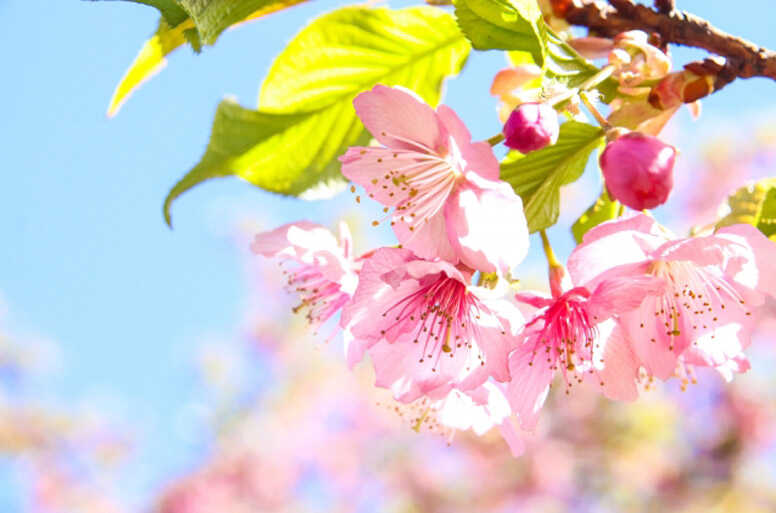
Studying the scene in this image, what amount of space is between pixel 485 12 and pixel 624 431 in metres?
5.64

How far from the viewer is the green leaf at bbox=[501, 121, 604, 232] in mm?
852

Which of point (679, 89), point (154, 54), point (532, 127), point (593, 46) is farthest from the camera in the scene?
point (154, 54)

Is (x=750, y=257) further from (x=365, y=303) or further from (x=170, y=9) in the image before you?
(x=170, y=9)

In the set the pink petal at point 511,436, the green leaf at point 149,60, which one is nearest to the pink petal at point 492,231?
the pink petal at point 511,436

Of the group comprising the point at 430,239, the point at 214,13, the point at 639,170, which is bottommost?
the point at 639,170

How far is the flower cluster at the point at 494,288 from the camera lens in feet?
2.54

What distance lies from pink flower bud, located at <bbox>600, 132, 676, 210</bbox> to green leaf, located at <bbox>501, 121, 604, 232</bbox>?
10 centimetres

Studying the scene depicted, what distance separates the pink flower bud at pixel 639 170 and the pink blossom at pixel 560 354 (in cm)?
15

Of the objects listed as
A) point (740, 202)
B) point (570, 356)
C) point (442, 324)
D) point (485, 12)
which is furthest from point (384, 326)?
point (740, 202)

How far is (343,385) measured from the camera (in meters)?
7.45

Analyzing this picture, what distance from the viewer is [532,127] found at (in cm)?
71

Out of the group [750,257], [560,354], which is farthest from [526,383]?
[750,257]

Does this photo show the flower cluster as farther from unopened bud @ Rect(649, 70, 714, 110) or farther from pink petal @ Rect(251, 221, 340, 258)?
unopened bud @ Rect(649, 70, 714, 110)

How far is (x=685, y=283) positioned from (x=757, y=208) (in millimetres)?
127
